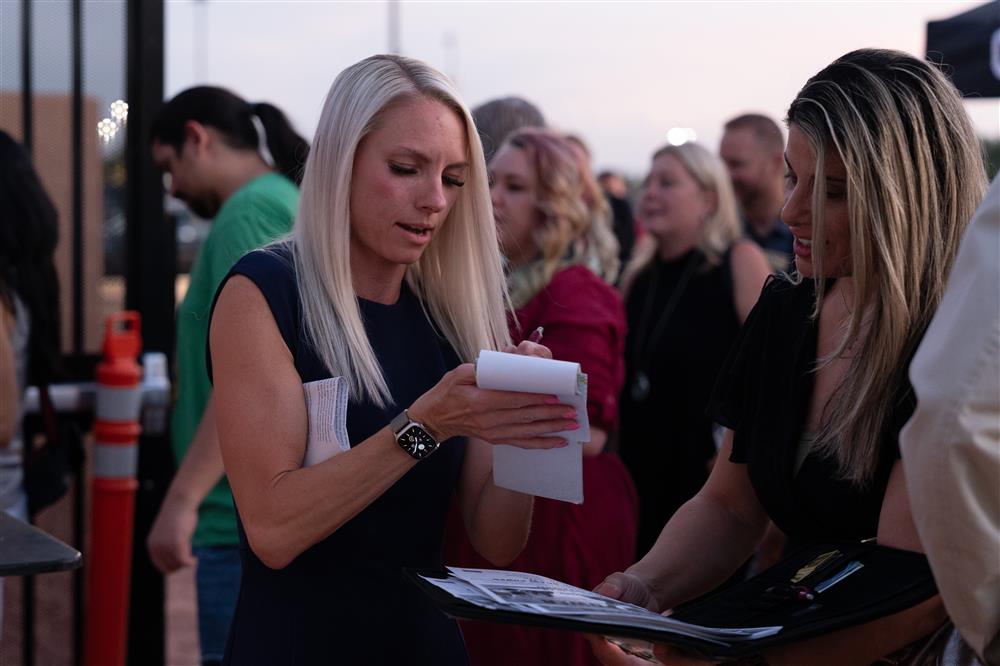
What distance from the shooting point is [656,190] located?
4.61 metres

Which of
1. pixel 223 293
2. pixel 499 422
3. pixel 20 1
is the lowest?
pixel 499 422

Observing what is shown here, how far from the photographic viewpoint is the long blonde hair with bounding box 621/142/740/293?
174 inches

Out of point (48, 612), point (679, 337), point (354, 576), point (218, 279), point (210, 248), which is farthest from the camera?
point (48, 612)

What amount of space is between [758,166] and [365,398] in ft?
11.8

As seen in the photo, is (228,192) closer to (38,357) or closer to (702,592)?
(38,357)

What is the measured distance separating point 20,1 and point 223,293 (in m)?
2.29

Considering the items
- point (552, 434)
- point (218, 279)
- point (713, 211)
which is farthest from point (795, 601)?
point (713, 211)

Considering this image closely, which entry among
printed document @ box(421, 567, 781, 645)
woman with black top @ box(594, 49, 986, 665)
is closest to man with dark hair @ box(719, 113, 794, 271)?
woman with black top @ box(594, 49, 986, 665)

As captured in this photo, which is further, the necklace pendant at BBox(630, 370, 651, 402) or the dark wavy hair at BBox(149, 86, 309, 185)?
the necklace pendant at BBox(630, 370, 651, 402)

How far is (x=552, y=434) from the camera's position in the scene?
5.83 ft

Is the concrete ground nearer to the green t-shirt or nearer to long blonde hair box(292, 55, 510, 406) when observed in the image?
the green t-shirt

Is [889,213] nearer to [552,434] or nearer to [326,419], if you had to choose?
[552,434]

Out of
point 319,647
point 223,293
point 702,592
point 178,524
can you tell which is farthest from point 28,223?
point 702,592

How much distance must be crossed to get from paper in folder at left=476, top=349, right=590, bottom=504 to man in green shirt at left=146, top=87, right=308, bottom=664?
1.10 metres
